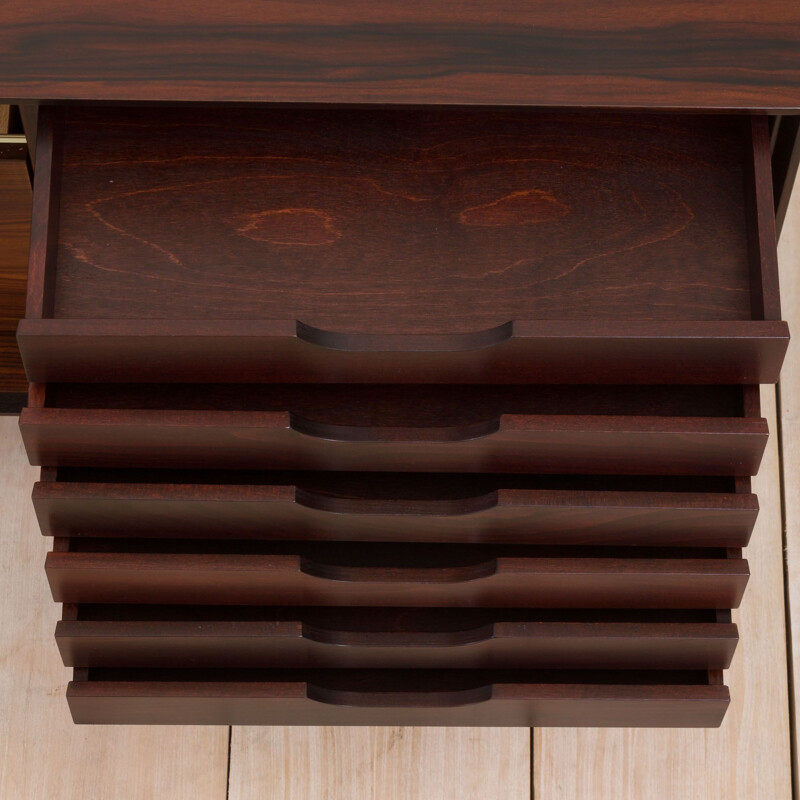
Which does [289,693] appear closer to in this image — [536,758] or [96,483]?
[96,483]

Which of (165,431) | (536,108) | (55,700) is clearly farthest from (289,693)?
(536,108)

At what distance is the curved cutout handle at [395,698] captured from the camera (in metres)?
0.77

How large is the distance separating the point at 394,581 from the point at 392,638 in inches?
2.1

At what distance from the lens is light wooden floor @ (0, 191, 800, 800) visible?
0.97 m

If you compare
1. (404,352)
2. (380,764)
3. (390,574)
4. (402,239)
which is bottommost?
(380,764)

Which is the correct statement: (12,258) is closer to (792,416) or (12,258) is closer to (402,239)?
(402,239)

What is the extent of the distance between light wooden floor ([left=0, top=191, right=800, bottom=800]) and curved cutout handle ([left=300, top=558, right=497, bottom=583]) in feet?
1.03

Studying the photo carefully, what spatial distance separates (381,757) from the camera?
0.98 m

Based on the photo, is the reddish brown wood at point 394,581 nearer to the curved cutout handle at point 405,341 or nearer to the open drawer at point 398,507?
the open drawer at point 398,507

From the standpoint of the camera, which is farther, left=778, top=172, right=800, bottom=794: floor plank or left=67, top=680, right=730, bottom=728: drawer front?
left=778, top=172, right=800, bottom=794: floor plank

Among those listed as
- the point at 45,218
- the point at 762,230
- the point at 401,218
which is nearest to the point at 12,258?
the point at 45,218

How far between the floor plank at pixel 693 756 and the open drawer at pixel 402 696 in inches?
6.9

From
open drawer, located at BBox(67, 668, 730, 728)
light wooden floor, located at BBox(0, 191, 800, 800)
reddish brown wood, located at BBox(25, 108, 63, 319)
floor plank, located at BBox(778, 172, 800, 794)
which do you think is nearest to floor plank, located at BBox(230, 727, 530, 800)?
light wooden floor, located at BBox(0, 191, 800, 800)

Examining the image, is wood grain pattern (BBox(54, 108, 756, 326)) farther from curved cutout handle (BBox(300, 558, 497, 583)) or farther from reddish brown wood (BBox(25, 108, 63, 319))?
curved cutout handle (BBox(300, 558, 497, 583))
